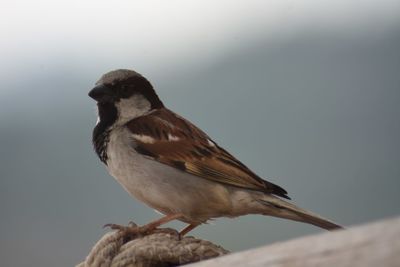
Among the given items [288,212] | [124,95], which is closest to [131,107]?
[124,95]

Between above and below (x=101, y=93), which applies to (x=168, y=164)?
below

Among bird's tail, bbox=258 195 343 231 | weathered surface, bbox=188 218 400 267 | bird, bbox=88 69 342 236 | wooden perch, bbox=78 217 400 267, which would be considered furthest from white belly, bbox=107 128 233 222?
weathered surface, bbox=188 218 400 267

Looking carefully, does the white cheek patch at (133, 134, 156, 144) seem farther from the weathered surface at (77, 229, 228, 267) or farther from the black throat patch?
the weathered surface at (77, 229, 228, 267)

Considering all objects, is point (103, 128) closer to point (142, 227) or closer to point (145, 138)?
point (145, 138)

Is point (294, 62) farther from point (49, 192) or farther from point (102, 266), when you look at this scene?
point (102, 266)

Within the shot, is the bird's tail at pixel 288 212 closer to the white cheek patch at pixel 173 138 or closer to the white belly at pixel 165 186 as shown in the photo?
the white belly at pixel 165 186

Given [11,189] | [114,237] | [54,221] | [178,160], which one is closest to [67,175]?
[54,221]
